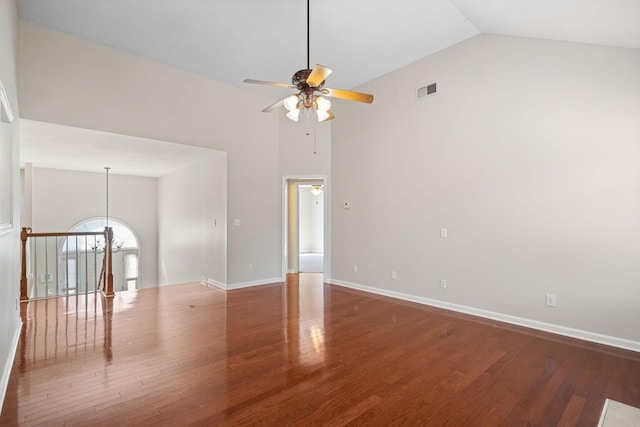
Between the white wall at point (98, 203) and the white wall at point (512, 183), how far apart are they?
22.7ft

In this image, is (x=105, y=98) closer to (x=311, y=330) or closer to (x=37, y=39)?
(x=37, y=39)

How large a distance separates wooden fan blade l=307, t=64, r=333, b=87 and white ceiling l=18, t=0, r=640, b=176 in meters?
1.32

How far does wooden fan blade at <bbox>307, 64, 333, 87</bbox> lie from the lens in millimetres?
2537

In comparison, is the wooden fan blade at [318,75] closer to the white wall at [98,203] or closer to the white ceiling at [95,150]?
the white ceiling at [95,150]

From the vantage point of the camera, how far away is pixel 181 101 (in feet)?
16.3

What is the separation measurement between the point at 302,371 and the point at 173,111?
4.32 metres

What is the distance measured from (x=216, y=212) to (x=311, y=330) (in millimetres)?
3359

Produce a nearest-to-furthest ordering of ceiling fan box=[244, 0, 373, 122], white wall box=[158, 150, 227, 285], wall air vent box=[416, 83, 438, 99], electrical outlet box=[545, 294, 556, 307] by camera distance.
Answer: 1. ceiling fan box=[244, 0, 373, 122]
2. electrical outlet box=[545, 294, 556, 307]
3. wall air vent box=[416, 83, 438, 99]
4. white wall box=[158, 150, 227, 285]

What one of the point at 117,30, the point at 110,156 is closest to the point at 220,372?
the point at 117,30

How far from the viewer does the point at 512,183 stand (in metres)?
3.80

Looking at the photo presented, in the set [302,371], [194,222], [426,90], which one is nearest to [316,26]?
[426,90]

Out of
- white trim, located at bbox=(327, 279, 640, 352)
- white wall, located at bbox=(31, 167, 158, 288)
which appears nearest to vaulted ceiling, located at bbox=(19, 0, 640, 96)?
white trim, located at bbox=(327, 279, 640, 352)

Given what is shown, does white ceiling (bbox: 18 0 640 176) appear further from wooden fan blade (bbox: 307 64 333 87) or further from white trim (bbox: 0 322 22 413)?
white trim (bbox: 0 322 22 413)

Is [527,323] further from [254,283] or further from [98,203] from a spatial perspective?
[98,203]
